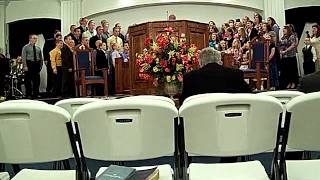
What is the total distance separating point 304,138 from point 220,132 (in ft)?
1.16

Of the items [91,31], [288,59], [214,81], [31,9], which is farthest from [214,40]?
[31,9]

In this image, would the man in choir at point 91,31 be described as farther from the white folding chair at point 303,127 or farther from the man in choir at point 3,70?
the white folding chair at point 303,127

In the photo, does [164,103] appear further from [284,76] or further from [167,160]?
[284,76]

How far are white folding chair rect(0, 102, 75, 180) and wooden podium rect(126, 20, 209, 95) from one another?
198 inches

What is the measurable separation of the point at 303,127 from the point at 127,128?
695 millimetres

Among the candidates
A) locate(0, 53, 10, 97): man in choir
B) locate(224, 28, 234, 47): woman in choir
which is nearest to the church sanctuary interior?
locate(224, 28, 234, 47): woman in choir

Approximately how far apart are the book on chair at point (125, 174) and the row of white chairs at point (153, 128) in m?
0.10

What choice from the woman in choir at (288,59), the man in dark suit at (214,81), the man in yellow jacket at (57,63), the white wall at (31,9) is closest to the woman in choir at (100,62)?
the man in yellow jacket at (57,63)

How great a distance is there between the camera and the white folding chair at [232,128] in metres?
1.63

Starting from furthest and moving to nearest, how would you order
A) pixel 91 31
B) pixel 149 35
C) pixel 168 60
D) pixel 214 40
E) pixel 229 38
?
1. pixel 91 31
2. pixel 229 38
3. pixel 214 40
4. pixel 149 35
5. pixel 168 60

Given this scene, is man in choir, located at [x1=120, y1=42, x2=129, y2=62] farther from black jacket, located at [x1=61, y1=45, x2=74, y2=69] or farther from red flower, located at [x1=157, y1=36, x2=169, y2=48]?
red flower, located at [x1=157, y1=36, x2=169, y2=48]

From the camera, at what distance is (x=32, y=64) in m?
10.2

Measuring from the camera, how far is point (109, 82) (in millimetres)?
8484

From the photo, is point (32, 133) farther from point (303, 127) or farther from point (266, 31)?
point (266, 31)
